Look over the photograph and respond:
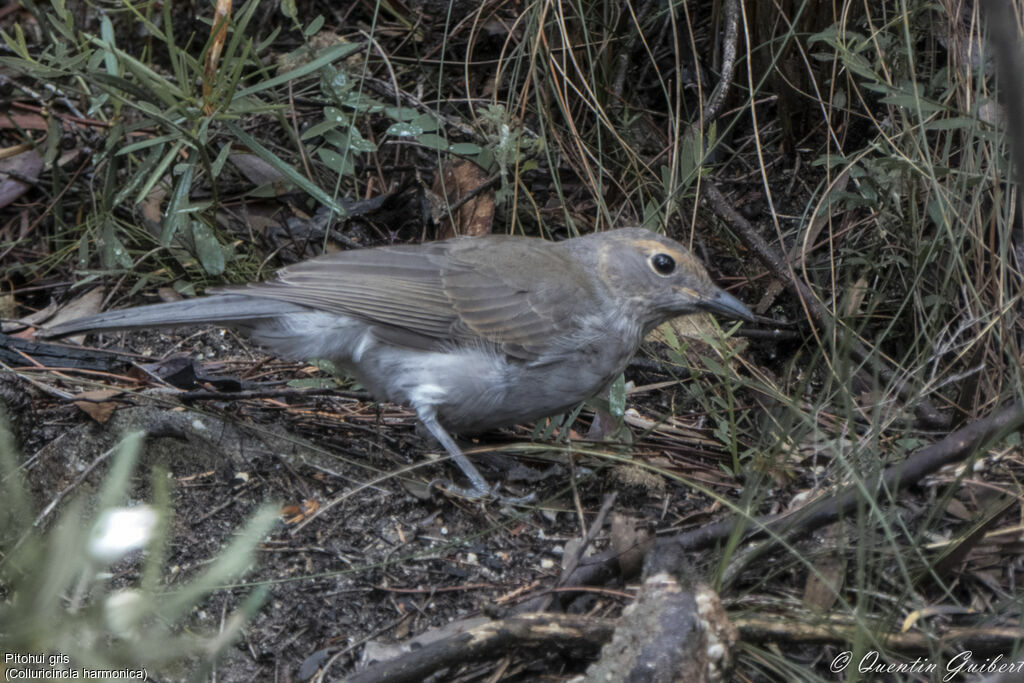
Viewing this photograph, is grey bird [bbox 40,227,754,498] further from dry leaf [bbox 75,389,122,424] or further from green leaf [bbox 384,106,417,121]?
green leaf [bbox 384,106,417,121]

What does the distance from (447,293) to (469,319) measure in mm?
157

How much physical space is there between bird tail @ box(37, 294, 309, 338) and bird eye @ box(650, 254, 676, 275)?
5.10 ft

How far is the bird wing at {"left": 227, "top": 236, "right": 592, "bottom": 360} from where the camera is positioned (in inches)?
175

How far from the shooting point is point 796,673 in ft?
9.29

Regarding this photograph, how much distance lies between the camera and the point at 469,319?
4496mm

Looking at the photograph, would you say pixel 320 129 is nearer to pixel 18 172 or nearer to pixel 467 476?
pixel 18 172

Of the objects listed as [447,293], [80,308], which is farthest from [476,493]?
[80,308]

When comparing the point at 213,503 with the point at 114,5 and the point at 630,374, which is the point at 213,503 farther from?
the point at 114,5

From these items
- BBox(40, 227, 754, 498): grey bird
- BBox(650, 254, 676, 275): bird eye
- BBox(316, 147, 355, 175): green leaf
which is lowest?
BBox(40, 227, 754, 498): grey bird

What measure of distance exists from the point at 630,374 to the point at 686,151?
1169 millimetres

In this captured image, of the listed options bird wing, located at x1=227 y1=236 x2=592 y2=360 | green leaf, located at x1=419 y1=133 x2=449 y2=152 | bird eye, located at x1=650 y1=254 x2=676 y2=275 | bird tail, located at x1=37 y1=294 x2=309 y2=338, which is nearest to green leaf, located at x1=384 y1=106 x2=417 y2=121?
green leaf, located at x1=419 y1=133 x2=449 y2=152

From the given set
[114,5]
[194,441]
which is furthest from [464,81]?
[194,441]

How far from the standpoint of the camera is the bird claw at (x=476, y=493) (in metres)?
4.16

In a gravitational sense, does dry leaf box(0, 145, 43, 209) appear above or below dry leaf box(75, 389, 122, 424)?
above
